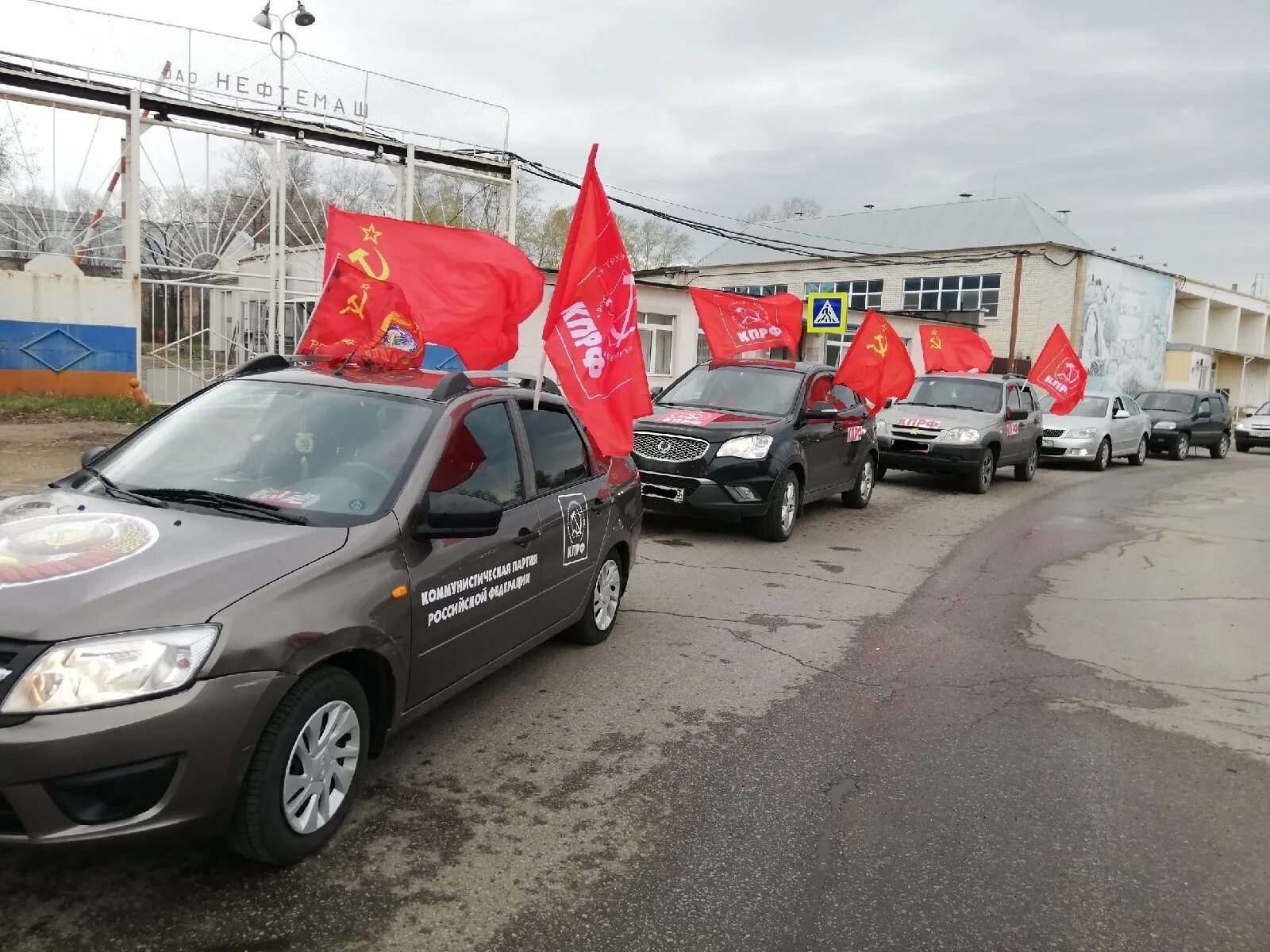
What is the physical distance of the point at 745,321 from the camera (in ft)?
52.7

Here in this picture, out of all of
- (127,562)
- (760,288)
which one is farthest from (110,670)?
(760,288)

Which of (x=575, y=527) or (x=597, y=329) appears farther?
(x=597, y=329)

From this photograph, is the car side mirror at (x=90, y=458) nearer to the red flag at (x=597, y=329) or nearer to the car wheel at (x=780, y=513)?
the red flag at (x=597, y=329)

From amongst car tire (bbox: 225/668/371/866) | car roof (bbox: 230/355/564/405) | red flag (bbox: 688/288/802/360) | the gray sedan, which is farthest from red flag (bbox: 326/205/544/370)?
the gray sedan

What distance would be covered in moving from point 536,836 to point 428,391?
1.99 meters

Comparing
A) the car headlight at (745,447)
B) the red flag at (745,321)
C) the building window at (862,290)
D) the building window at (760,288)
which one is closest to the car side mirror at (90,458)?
the car headlight at (745,447)

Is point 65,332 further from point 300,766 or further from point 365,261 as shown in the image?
point 300,766

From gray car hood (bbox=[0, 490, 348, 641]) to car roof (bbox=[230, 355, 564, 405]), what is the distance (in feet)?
→ 3.44

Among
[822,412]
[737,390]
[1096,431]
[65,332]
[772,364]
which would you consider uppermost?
[65,332]

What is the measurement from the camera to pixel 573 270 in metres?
5.43

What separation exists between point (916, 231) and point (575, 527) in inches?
2005

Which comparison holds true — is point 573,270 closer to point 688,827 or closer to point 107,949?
point 688,827

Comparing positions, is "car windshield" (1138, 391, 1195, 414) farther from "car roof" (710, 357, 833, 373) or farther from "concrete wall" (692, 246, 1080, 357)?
"car roof" (710, 357, 833, 373)

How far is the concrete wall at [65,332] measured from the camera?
16703 millimetres
